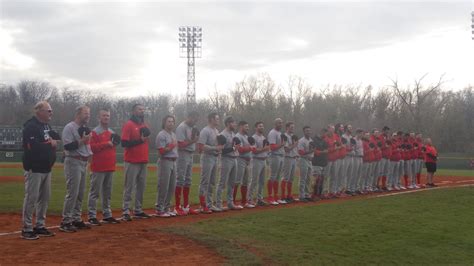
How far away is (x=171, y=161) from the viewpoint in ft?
32.6

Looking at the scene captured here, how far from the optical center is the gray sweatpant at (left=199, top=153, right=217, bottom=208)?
10.7 metres

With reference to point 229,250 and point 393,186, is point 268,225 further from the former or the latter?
point 393,186

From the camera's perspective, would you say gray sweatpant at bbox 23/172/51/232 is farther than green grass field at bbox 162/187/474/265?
Yes

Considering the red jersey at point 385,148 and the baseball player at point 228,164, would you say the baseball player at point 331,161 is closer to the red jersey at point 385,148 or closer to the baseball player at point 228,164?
the red jersey at point 385,148

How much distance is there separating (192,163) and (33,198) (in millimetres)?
3791

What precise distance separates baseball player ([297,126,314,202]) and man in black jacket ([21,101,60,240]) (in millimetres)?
7096

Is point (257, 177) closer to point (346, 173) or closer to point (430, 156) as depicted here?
point (346, 173)

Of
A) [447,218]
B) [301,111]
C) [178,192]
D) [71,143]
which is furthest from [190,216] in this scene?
[301,111]

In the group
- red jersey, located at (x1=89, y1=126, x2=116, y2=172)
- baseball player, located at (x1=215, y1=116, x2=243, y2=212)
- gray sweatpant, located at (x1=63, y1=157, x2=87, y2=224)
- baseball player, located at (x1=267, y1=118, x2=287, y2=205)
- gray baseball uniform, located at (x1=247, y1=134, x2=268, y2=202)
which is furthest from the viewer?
baseball player, located at (x1=267, y1=118, x2=287, y2=205)

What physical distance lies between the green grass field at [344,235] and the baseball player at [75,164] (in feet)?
5.47

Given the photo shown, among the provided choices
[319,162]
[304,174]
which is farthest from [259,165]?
[319,162]

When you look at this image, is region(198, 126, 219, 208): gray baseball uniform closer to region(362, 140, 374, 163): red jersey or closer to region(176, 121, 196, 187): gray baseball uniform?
region(176, 121, 196, 187): gray baseball uniform

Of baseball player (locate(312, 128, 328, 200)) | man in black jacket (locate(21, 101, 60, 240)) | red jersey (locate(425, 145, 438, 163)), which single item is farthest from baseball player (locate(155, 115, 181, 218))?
red jersey (locate(425, 145, 438, 163))

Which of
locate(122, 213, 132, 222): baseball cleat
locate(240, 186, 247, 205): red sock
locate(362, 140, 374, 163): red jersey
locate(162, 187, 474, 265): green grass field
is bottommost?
locate(162, 187, 474, 265): green grass field
